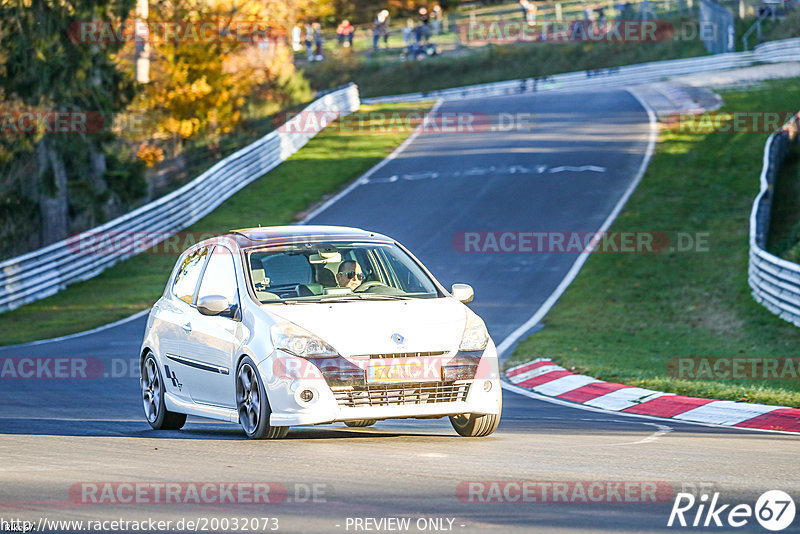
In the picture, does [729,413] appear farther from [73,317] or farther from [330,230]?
[73,317]

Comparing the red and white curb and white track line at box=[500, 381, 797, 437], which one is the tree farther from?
white track line at box=[500, 381, 797, 437]

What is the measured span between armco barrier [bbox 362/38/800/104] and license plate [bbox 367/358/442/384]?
4520 centimetres

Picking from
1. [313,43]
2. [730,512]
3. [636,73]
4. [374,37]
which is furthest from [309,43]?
[730,512]

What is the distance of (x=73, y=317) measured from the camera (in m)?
23.7

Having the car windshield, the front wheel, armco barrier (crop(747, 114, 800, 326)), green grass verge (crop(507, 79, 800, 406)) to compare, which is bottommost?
green grass verge (crop(507, 79, 800, 406))

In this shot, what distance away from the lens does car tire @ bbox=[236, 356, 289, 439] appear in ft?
29.9

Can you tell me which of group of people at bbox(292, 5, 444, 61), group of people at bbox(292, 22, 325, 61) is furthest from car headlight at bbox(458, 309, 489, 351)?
group of people at bbox(292, 22, 325, 61)

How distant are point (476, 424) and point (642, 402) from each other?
11.7ft

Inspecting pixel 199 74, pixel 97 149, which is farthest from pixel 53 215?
pixel 199 74

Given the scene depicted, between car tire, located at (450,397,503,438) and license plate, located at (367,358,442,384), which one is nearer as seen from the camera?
license plate, located at (367,358,442,384)

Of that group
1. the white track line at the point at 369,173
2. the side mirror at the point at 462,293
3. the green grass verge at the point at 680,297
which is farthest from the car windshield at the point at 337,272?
the white track line at the point at 369,173

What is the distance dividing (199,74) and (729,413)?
3945cm

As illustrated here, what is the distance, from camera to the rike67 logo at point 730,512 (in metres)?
6.29

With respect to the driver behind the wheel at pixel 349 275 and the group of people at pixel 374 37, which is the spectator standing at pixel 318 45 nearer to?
the group of people at pixel 374 37
